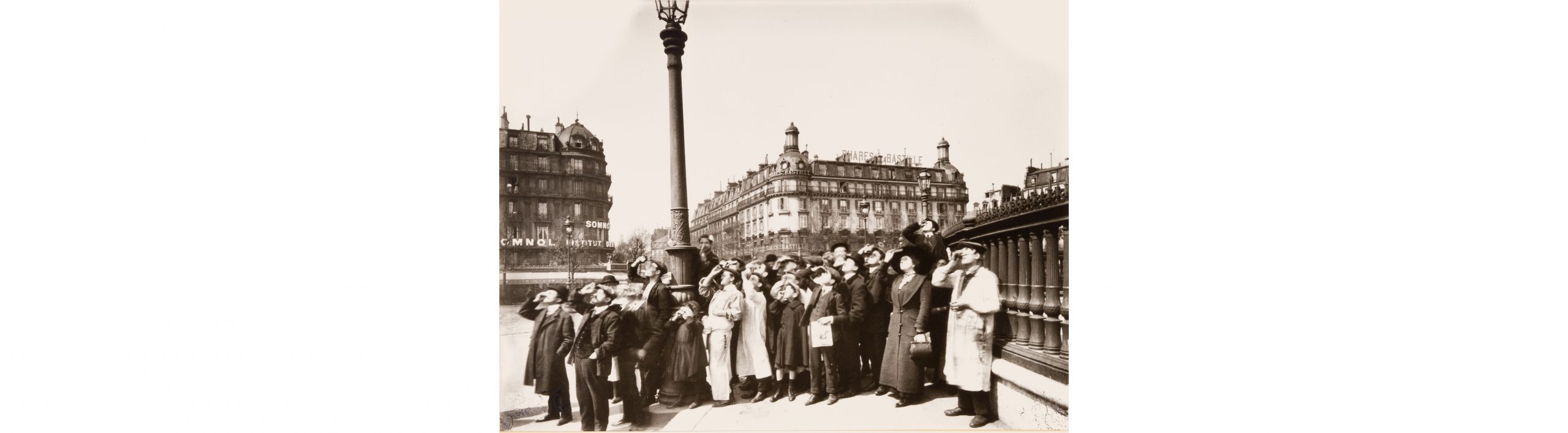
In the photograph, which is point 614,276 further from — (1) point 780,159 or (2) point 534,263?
(1) point 780,159

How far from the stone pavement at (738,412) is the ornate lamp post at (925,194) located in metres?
1.15

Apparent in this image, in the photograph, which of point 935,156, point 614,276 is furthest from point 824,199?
point 614,276

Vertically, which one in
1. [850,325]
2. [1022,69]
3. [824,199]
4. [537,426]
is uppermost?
[1022,69]

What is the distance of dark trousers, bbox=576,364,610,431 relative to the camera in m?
5.14

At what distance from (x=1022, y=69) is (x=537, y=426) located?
3.88 metres

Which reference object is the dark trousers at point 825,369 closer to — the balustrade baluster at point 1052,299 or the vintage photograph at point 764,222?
the vintage photograph at point 764,222

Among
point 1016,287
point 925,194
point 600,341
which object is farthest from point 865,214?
point 600,341

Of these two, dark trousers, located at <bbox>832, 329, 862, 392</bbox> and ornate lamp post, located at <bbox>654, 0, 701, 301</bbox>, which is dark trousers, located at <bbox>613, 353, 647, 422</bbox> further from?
dark trousers, located at <bbox>832, 329, 862, 392</bbox>

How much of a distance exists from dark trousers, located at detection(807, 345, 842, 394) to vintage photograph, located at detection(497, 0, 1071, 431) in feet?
0.05

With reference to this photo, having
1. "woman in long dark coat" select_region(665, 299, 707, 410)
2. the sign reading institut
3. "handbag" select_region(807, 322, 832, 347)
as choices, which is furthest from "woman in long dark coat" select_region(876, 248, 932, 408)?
the sign reading institut

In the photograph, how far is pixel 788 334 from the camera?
17.1 ft

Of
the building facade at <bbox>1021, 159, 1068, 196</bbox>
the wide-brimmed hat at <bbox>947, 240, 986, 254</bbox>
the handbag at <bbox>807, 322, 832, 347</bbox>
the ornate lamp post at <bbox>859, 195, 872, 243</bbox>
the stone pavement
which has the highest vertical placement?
the building facade at <bbox>1021, 159, 1068, 196</bbox>

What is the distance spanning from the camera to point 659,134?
5301 mm

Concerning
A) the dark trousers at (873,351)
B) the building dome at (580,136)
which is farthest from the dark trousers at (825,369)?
the building dome at (580,136)
